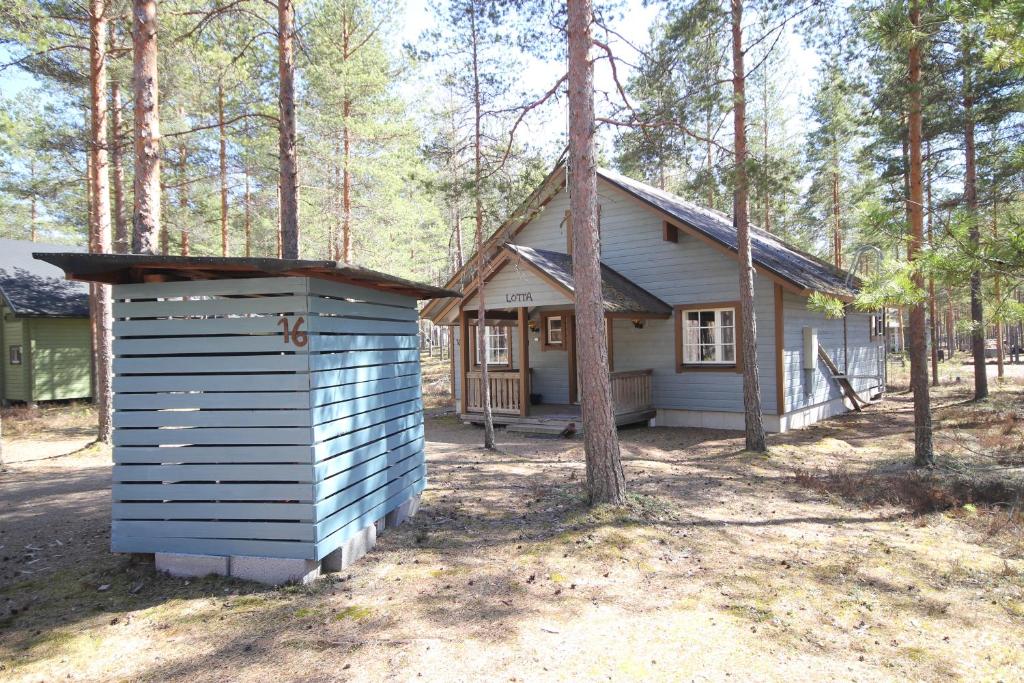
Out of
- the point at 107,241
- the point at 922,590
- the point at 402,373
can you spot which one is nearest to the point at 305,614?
the point at 402,373

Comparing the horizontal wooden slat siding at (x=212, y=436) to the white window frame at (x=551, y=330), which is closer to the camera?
the horizontal wooden slat siding at (x=212, y=436)

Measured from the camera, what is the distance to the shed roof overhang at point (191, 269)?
407 cm

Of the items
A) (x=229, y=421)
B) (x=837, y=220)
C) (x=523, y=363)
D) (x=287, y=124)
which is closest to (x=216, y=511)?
(x=229, y=421)

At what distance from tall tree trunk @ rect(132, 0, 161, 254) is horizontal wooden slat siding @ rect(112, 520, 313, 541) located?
3511 mm

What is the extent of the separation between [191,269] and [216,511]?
1.85m

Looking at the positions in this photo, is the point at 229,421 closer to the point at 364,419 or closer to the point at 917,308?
the point at 364,419

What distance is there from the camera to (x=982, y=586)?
15.4 feet

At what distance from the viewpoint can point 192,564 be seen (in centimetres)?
457

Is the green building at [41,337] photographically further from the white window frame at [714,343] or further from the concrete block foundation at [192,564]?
the white window frame at [714,343]

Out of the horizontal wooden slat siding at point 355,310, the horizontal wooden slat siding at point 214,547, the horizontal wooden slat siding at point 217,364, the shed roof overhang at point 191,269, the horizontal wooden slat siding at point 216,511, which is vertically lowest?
the horizontal wooden slat siding at point 214,547

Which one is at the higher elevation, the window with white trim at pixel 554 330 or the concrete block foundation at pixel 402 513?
the window with white trim at pixel 554 330

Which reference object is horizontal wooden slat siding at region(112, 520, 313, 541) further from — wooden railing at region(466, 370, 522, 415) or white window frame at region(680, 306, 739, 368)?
white window frame at region(680, 306, 739, 368)

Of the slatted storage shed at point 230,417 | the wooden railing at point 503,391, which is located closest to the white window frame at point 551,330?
the wooden railing at point 503,391

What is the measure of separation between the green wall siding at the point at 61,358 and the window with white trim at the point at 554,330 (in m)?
15.2
